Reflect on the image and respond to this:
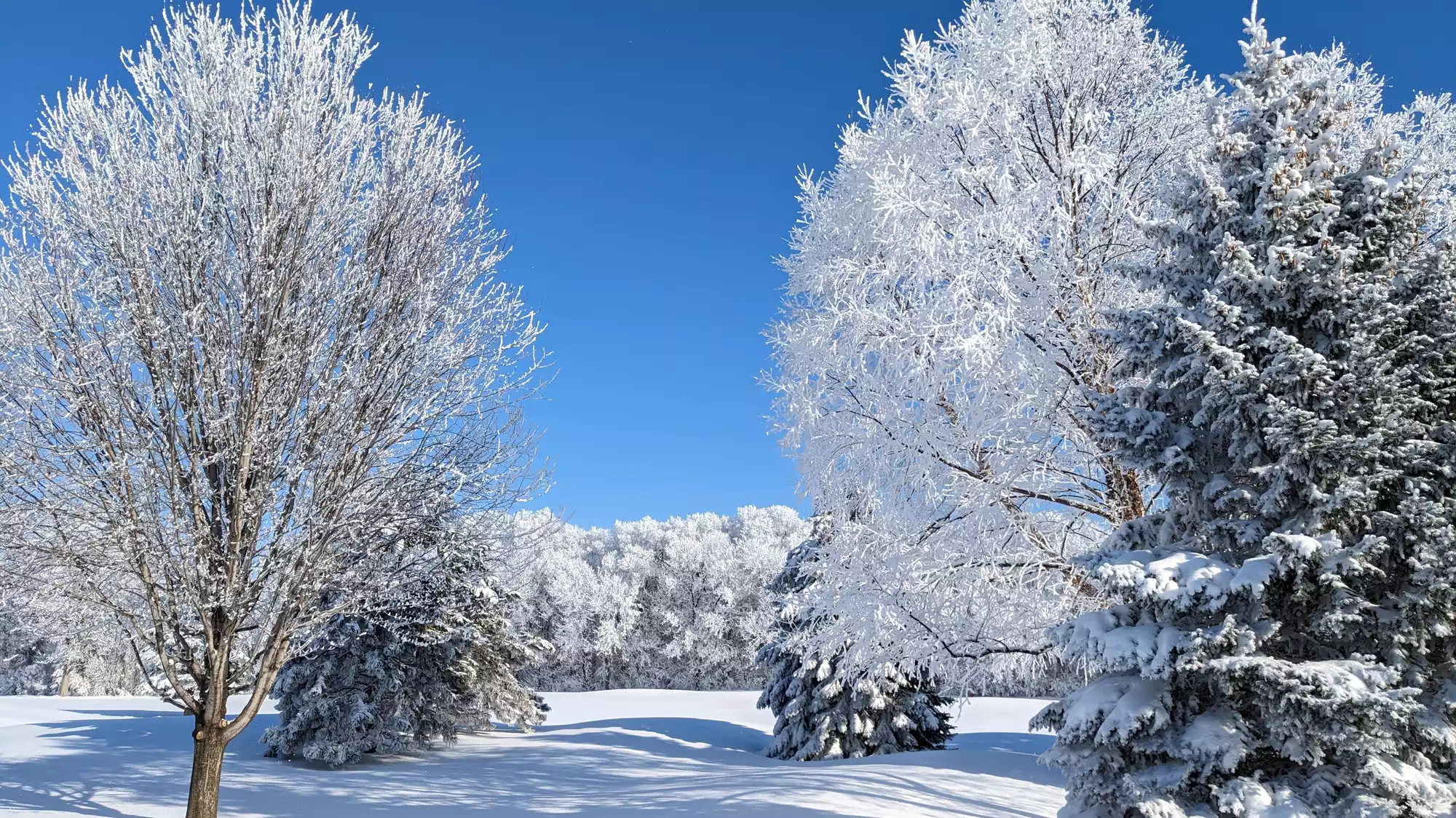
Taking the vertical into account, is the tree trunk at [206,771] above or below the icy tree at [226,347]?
below

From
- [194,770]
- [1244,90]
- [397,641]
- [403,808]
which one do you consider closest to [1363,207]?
[1244,90]

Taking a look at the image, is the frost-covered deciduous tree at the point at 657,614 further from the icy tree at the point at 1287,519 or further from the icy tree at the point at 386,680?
the icy tree at the point at 1287,519

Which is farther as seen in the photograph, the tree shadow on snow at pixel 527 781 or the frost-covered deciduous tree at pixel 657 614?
the frost-covered deciduous tree at pixel 657 614

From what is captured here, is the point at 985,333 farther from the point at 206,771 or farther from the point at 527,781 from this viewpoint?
the point at 527,781

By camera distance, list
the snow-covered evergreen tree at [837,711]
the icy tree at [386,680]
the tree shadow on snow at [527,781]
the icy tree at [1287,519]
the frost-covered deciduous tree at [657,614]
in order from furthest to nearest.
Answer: the frost-covered deciduous tree at [657,614] < the snow-covered evergreen tree at [837,711] < the icy tree at [386,680] < the tree shadow on snow at [527,781] < the icy tree at [1287,519]

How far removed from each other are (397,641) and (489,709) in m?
3.27

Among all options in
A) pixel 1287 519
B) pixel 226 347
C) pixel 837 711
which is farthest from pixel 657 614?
pixel 1287 519

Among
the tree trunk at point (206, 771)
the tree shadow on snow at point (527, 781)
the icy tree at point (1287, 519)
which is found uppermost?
the icy tree at point (1287, 519)

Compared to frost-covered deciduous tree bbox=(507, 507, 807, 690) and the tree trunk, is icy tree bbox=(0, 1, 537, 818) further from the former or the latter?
frost-covered deciduous tree bbox=(507, 507, 807, 690)

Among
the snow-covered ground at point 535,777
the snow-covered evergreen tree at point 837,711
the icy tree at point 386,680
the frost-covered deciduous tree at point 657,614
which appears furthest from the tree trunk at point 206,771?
the frost-covered deciduous tree at point 657,614

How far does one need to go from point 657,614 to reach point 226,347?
40.7 m

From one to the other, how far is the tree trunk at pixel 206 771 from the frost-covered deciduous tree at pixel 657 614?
111ft

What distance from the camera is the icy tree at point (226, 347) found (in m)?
6.06

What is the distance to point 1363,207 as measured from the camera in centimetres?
475
